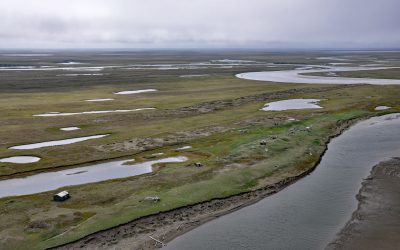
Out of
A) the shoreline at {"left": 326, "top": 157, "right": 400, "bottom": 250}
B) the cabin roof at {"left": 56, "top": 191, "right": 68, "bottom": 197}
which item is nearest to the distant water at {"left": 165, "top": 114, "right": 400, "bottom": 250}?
the shoreline at {"left": 326, "top": 157, "right": 400, "bottom": 250}

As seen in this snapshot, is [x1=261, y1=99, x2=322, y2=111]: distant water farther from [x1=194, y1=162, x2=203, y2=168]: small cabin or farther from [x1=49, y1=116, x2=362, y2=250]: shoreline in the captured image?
[x1=49, y1=116, x2=362, y2=250]: shoreline

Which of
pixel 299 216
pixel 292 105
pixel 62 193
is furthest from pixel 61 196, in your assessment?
pixel 292 105

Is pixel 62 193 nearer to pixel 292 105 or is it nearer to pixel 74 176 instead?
pixel 74 176

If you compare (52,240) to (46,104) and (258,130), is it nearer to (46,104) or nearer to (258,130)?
(258,130)

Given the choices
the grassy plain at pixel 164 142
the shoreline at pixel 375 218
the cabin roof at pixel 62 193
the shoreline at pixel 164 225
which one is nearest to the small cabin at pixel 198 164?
the grassy plain at pixel 164 142

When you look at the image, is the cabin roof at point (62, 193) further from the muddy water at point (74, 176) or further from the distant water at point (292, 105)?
the distant water at point (292, 105)
